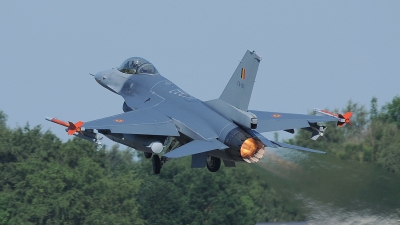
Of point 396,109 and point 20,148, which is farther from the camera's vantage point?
point 396,109

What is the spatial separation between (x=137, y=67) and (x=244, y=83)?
18.6 ft

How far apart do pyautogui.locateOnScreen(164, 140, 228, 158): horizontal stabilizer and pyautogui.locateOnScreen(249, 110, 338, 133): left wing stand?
2345 mm

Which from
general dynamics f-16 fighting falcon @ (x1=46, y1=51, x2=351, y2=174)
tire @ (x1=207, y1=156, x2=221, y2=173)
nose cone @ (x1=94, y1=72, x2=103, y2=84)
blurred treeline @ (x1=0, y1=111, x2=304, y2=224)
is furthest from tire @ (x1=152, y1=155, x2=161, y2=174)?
blurred treeline @ (x1=0, y1=111, x2=304, y2=224)

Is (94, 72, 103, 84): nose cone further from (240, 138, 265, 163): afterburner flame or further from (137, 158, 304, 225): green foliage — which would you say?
(137, 158, 304, 225): green foliage

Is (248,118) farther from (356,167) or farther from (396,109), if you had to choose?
(396,109)

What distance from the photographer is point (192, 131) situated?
2855cm

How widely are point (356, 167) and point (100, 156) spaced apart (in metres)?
30.1

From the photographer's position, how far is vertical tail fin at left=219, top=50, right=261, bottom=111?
28.6m

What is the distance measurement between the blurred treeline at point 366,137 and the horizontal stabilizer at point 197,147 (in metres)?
14.1

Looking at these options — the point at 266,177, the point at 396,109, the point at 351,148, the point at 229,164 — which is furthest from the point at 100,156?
the point at 229,164

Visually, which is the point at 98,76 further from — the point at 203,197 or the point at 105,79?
the point at 203,197

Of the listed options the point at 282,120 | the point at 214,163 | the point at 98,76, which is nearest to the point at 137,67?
the point at 98,76

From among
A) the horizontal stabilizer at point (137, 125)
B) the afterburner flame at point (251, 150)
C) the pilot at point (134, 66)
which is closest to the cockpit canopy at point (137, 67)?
the pilot at point (134, 66)

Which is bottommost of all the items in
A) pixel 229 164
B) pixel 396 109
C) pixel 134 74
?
pixel 229 164
